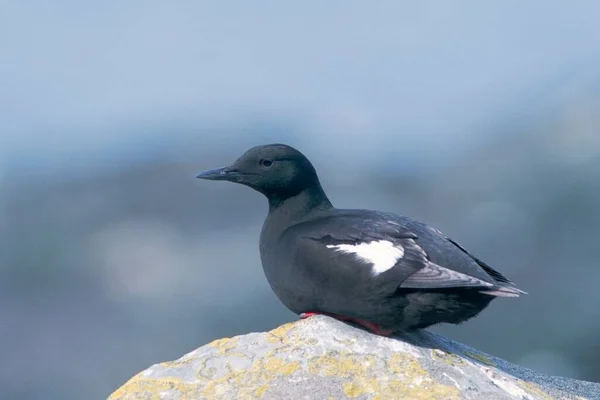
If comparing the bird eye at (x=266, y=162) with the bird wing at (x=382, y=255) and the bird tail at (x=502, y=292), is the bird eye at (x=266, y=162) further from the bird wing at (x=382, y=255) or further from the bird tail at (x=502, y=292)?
the bird tail at (x=502, y=292)

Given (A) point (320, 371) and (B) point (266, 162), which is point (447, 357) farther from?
(B) point (266, 162)

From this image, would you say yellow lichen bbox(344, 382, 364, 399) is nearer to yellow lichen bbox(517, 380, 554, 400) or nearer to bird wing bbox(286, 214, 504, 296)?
bird wing bbox(286, 214, 504, 296)

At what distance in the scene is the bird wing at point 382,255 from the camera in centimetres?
674

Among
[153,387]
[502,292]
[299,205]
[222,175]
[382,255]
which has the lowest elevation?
[153,387]

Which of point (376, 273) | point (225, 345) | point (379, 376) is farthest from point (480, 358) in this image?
point (225, 345)

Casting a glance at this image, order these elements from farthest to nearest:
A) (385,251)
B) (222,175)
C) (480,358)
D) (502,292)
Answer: (222,175) < (480,358) < (385,251) < (502,292)

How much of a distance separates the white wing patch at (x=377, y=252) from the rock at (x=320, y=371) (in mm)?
460

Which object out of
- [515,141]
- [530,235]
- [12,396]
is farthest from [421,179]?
[12,396]

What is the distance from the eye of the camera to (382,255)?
6.90 metres

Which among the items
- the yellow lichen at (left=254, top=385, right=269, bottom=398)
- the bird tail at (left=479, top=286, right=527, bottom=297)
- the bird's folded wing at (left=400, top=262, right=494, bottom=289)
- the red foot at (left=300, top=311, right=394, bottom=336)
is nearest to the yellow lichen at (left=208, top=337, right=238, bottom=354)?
the yellow lichen at (left=254, top=385, right=269, bottom=398)

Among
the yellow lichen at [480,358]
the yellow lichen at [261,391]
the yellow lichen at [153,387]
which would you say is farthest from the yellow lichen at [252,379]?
the yellow lichen at [480,358]

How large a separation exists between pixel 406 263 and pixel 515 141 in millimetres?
20516

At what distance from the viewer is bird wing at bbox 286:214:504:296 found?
6.74 meters

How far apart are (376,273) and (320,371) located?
997mm
